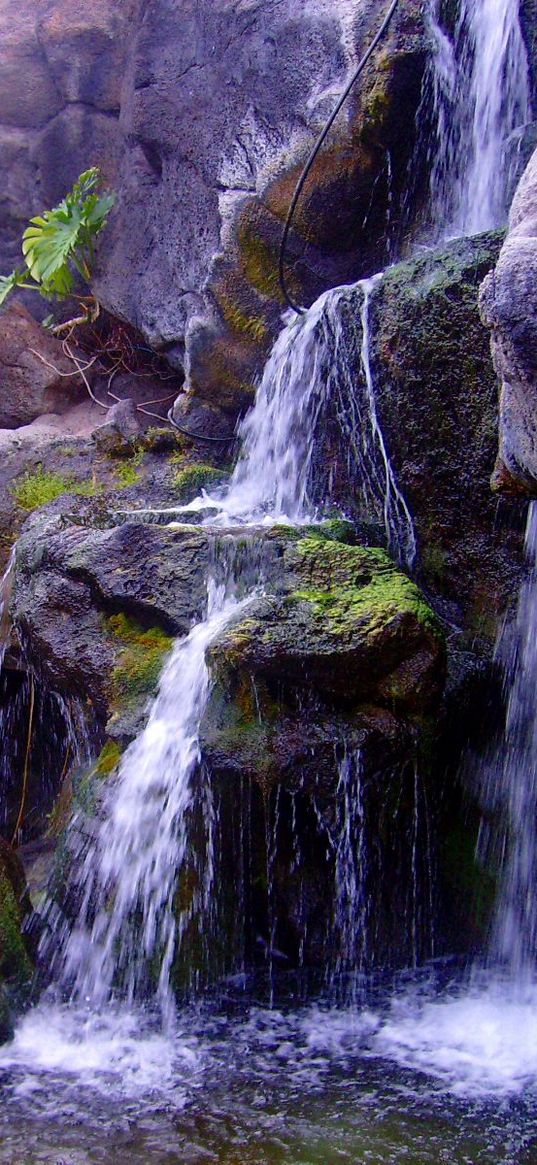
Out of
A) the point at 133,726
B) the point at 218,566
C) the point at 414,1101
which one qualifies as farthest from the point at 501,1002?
the point at 218,566

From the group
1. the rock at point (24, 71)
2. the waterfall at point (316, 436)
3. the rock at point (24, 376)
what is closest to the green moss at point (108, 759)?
the waterfall at point (316, 436)

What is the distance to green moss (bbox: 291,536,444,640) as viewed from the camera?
3.62 metres

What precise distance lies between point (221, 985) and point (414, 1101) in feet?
3.60

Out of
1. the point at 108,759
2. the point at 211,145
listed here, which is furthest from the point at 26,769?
the point at 211,145

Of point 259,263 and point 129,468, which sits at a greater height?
point 259,263

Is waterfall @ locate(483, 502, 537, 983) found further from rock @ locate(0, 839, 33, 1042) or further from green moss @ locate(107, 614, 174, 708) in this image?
rock @ locate(0, 839, 33, 1042)

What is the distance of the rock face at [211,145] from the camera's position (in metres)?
5.84

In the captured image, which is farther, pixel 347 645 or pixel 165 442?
pixel 165 442

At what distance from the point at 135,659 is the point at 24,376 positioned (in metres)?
4.53

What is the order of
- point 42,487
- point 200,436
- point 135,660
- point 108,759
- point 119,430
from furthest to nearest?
point 119,430
point 42,487
point 200,436
point 135,660
point 108,759

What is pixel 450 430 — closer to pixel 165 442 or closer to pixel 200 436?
pixel 200 436

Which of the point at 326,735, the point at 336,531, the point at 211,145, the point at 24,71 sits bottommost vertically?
the point at 326,735

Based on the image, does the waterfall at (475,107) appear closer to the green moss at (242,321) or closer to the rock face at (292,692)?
the green moss at (242,321)

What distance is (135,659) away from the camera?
434cm
